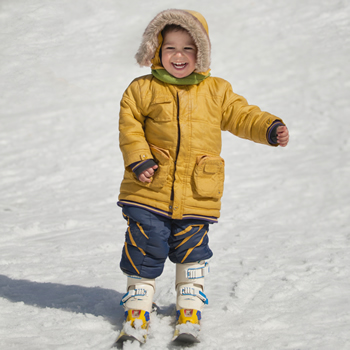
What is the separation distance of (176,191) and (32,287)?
136cm

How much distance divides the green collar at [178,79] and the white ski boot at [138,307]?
43.4 inches

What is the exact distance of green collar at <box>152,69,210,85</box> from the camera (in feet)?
7.89

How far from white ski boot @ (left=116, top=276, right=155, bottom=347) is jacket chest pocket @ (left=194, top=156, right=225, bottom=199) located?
59 cm

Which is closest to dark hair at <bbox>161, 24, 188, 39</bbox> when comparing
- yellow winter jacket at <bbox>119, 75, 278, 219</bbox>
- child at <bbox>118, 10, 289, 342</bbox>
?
child at <bbox>118, 10, 289, 342</bbox>

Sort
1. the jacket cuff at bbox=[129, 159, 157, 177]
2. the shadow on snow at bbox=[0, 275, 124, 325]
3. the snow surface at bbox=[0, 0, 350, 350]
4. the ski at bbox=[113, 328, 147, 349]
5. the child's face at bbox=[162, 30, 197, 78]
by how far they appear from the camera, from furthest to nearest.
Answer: the shadow on snow at bbox=[0, 275, 124, 325] < the snow surface at bbox=[0, 0, 350, 350] < the child's face at bbox=[162, 30, 197, 78] < the jacket cuff at bbox=[129, 159, 157, 177] < the ski at bbox=[113, 328, 147, 349]

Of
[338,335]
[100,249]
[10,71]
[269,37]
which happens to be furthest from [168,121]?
[269,37]

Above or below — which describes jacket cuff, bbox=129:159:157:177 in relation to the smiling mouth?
below

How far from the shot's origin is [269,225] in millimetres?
4590

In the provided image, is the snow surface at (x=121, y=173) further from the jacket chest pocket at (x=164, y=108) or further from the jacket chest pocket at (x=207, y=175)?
the jacket chest pocket at (x=164, y=108)

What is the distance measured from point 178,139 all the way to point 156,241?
0.57 metres

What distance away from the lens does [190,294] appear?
2469 mm

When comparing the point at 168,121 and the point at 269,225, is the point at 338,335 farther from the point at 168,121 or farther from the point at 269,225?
the point at 269,225

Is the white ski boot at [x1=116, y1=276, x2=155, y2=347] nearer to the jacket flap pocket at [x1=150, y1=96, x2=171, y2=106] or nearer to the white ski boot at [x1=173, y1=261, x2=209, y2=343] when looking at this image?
the white ski boot at [x1=173, y1=261, x2=209, y2=343]

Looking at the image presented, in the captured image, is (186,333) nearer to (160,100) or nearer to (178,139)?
(178,139)
